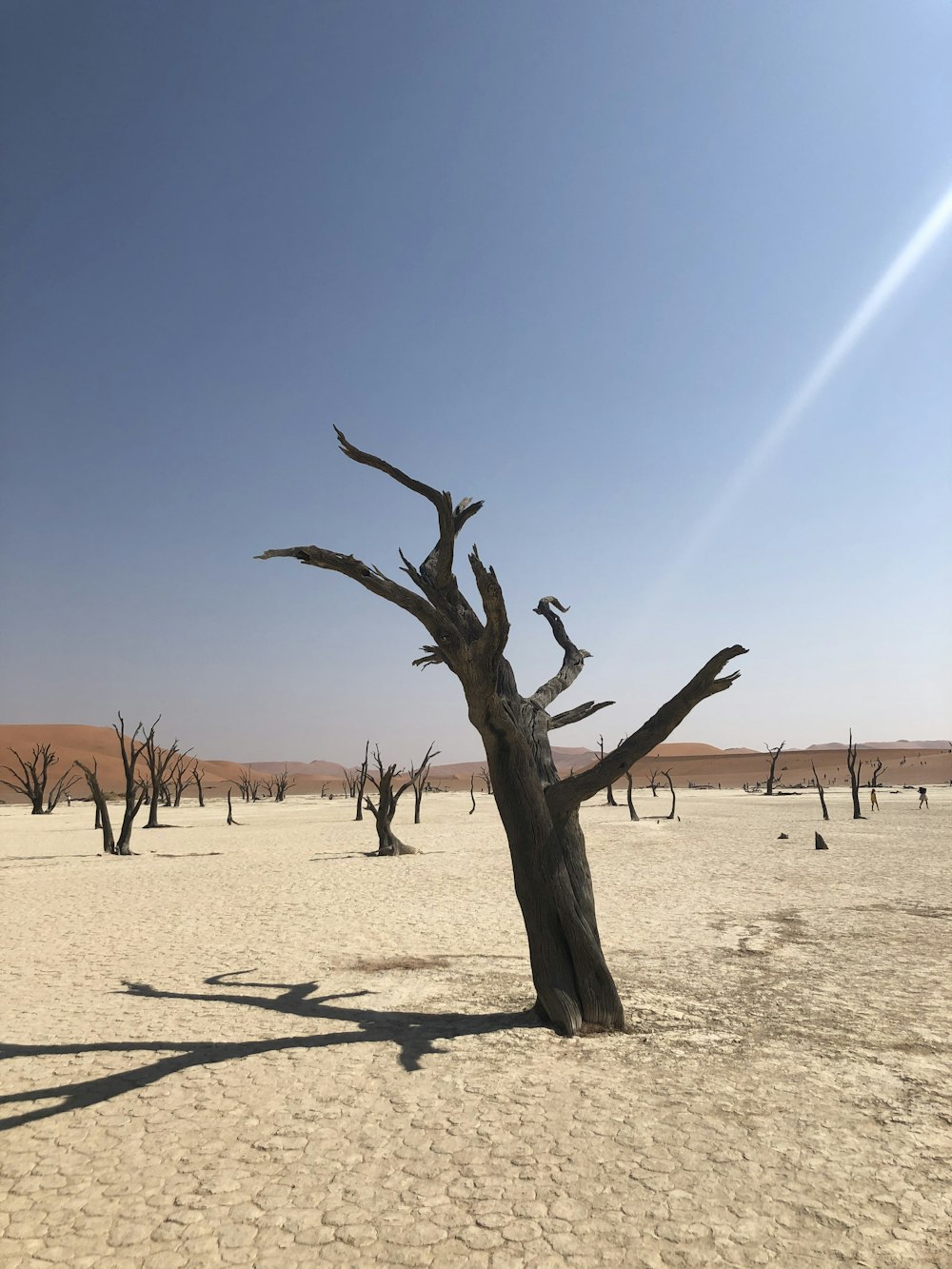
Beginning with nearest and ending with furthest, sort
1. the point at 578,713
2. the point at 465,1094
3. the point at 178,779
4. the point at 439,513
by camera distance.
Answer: the point at 465,1094 < the point at 439,513 < the point at 578,713 < the point at 178,779

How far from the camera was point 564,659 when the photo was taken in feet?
26.8

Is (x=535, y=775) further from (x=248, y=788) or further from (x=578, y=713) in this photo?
(x=248, y=788)

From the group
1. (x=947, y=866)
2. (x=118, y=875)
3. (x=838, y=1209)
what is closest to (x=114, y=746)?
(x=118, y=875)

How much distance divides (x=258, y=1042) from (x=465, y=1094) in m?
2.00

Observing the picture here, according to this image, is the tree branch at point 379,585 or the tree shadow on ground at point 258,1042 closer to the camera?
the tree shadow on ground at point 258,1042

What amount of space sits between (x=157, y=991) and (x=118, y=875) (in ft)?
→ 35.1

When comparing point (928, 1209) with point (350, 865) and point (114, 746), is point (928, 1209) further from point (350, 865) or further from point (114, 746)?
point (114, 746)

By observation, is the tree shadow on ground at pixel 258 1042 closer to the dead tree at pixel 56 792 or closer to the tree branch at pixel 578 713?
the tree branch at pixel 578 713

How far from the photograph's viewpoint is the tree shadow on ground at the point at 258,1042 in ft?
16.9

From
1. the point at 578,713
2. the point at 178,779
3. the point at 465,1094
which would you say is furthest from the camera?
the point at 178,779

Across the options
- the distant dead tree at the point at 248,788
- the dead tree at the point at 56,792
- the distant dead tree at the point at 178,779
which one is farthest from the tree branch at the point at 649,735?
the distant dead tree at the point at 248,788

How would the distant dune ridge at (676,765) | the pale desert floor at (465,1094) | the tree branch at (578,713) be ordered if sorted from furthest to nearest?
the distant dune ridge at (676,765), the tree branch at (578,713), the pale desert floor at (465,1094)

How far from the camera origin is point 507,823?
654 cm

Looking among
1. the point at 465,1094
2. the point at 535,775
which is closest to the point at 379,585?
the point at 535,775
